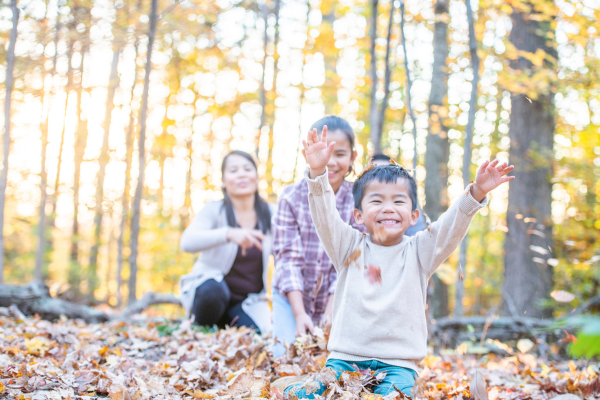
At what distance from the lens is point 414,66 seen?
849 centimetres

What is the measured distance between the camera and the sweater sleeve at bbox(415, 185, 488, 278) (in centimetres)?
205

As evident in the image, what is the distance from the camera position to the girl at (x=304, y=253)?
3.07 m

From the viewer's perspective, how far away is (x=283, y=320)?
10.6 ft

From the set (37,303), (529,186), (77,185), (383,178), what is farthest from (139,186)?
(77,185)

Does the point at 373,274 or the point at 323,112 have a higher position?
the point at 323,112

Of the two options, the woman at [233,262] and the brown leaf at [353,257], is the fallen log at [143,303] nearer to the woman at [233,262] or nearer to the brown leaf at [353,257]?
the woman at [233,262]

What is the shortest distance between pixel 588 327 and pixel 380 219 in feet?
5.28

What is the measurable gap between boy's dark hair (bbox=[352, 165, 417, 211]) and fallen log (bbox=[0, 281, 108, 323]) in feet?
13.0

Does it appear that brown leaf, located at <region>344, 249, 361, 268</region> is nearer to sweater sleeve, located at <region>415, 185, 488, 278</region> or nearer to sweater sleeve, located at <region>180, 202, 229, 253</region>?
sweater sleeve, located at <region>415, 185, 488, 278</region>

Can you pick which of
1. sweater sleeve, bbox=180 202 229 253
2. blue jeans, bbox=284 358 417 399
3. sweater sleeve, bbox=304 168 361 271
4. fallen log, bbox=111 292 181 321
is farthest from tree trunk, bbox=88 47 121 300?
blue jeans, bbox=284 358 417 399

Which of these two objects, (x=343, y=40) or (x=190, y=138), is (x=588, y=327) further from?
(x=190, y=138)

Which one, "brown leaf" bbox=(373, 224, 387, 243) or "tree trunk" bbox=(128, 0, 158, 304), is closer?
"brown leaf" bbox=(373, 224, 387, 243)

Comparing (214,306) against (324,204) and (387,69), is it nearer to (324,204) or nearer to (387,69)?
(324,204)

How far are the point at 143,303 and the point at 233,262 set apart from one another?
1.96 meters
